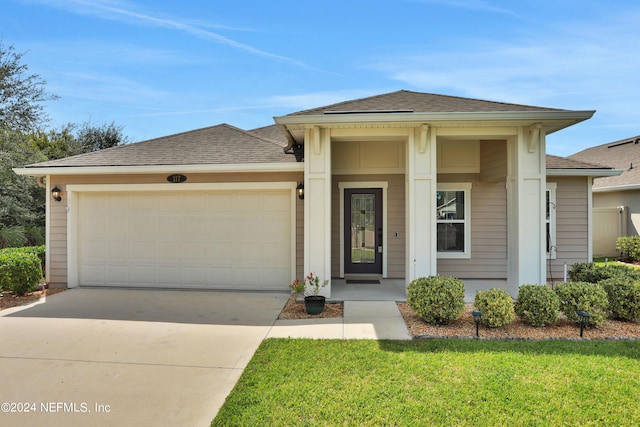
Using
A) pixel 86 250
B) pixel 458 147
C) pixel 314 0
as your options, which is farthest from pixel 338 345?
pixel 314 0

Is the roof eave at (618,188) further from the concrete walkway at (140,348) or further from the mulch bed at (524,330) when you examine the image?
the concrete walkway at (140,348)

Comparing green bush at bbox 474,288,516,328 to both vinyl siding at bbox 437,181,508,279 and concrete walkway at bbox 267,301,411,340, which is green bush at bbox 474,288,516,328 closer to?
concrete walkway at bbox 267,301,411,340

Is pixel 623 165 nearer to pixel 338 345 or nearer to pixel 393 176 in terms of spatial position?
pixel 393 176

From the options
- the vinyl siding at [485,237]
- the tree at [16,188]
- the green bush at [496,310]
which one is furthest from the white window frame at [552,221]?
the tree at [16,188]

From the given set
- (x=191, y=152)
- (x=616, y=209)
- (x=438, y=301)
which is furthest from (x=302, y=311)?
(x=616, y=209)

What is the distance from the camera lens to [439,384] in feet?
11.0

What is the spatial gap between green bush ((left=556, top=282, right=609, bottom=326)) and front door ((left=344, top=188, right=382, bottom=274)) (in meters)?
4.09

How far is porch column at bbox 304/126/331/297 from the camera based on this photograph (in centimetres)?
659

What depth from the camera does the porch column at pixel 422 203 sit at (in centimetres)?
648

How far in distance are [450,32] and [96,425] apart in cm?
1059

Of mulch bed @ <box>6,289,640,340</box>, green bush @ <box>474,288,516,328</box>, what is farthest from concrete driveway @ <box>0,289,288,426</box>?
green bush @ <box>474,288,516,328</box>

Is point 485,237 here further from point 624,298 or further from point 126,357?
point 126,357

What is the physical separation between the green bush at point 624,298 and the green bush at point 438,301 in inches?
87.2

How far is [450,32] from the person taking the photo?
9.43 m
